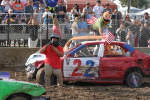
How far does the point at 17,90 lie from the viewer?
5488mm


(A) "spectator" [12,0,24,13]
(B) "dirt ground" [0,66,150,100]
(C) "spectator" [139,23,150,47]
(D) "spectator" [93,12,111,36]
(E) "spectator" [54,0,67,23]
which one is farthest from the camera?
(A) "spectator" [12,0,24,13]

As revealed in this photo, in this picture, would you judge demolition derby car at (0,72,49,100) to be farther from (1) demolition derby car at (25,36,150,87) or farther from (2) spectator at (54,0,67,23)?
(2) spectator at (54,0,67,23)

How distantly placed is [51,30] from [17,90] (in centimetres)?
723

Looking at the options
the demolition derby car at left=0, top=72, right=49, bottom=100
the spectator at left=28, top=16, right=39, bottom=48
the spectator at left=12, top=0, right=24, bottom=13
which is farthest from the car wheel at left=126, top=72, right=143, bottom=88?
the spectator at left=12, top=0, right=24, bottom=13

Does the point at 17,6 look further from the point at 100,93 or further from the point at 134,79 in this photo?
the point at 100,93

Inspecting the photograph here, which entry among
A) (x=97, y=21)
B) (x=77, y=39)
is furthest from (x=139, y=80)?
(x=97, y=21)

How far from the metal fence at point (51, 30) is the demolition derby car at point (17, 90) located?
6.74 m

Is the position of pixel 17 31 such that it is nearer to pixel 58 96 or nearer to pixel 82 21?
pixel 82 21

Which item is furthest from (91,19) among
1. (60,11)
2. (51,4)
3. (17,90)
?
(17,90)

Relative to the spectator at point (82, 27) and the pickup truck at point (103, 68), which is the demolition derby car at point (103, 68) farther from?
the spectator at point (82, 27)

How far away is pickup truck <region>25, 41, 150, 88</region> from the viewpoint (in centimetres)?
867

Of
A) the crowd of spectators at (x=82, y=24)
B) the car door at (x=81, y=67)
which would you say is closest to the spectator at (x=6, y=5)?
the crowd of spectators at (x=82, y=24)

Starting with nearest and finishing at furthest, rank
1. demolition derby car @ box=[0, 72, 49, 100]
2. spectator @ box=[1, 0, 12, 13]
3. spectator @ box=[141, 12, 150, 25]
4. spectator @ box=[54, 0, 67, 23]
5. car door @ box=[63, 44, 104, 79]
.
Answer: demolition derby car @ box=[0, 72, 49, 100], car door @ box=[63, 44, 104, 79], spectator @ box=[141, 12, 150, 25], spectator @ box=[54, 0, 67, 23], spectator @ box=[1, 0, 12, 13]

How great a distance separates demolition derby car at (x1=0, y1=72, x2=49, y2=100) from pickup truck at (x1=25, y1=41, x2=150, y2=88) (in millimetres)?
2850
